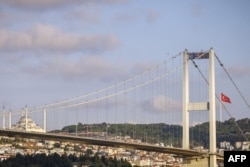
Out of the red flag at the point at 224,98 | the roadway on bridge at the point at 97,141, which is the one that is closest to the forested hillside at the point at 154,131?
the red flag at the point at 224,98

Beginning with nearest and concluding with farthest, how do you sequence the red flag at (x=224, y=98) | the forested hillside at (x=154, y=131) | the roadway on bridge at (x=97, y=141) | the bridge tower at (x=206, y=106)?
1. the roadway on bridge at (x=97, y=141)
2. the bridge tower at (x=206, y=106)
3. the red flag at (x=224, y=98)
4. the forested hillside at (x=154, y=131)

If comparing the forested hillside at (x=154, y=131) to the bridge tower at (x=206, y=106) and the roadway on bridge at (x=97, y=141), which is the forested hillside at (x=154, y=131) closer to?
the bridge tower at (x=206, y=106)

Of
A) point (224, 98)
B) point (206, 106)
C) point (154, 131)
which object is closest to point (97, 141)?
point (206, 106)

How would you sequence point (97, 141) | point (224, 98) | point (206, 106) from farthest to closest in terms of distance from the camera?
point (224, 98) → point (206, 106) → point (97, 141)

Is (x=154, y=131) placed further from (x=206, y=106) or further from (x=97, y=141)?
(x=97, y=141)

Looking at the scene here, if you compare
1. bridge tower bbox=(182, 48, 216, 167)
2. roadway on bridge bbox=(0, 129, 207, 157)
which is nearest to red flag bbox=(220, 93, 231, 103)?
bridge tower bbox=(182, 48, 216, 167)

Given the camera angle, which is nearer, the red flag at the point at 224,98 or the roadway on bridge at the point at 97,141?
the roadway on bridge at the point at 97,141

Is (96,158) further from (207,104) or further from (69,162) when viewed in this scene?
(207,104)

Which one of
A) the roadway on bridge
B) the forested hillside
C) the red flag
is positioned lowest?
the roadway on bridge

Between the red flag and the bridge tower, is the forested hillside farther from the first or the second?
the bridge tower

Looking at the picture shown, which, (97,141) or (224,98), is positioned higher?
(224,98)

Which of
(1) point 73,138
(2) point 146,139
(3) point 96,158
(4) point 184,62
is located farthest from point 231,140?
(1) point 73,138
